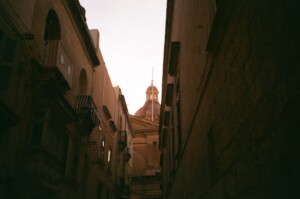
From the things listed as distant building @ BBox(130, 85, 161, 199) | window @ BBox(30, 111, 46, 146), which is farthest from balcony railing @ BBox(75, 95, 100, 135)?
distant building @ BBox(130, 85, 161, 199)

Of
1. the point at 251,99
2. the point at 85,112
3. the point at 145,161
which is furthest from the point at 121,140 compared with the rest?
the point at 251,99

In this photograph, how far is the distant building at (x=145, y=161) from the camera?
124ft

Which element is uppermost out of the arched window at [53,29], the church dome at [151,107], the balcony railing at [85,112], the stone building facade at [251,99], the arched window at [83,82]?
the church dome at [151,107]

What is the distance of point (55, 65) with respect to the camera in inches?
449

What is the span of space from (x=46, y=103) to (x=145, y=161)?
1240 inches

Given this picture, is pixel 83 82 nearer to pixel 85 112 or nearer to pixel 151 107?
pixel 85 112

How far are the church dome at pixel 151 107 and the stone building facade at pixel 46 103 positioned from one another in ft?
132

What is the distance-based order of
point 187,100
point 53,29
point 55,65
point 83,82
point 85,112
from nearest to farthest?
point 187,100 < point 55,65 < point 53,29 < point 85,112 < point 83,82

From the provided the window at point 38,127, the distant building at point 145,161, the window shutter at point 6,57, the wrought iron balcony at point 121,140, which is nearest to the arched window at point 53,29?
the window at point 38,127

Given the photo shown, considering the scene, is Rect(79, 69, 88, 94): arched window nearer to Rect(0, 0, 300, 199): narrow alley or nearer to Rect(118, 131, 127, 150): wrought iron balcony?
Rect(0, 0, 300, 199): narrow alley

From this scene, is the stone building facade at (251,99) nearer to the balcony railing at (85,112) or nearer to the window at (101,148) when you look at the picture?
the balcony railing at (85,112)

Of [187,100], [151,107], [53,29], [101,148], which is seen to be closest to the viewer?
[187,100]

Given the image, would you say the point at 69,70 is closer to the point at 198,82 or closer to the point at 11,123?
the point at 11,123

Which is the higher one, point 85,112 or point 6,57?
point 85,112
